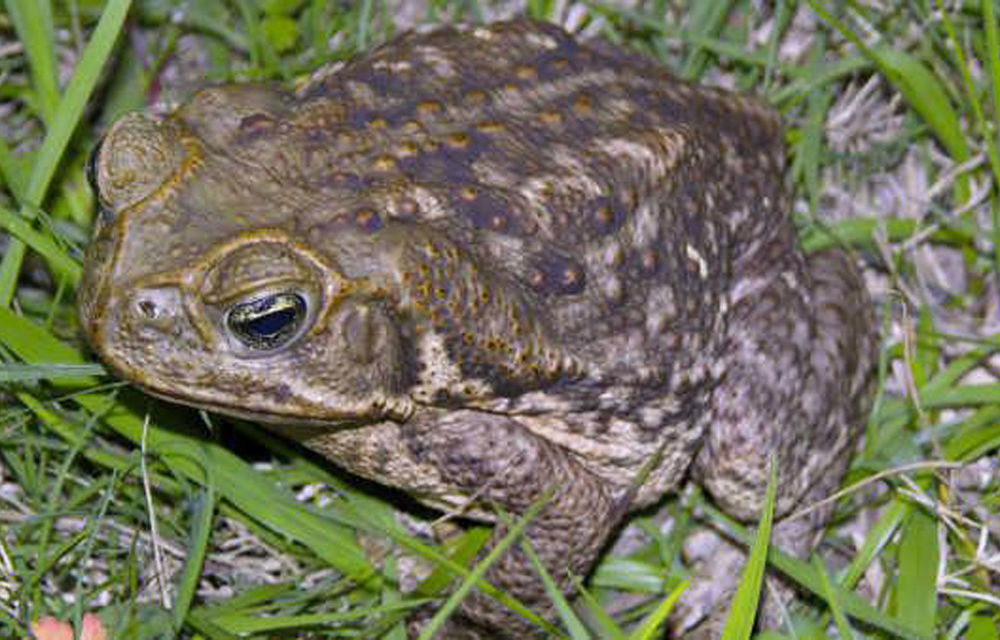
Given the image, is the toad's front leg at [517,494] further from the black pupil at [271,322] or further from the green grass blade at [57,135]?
the green grass blade at [57,135]

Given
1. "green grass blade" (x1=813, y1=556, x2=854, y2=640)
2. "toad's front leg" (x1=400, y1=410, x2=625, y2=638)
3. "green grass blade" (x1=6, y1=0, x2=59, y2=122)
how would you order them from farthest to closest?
"green grass blade" (x1=6, y1=0, x2=59, y2=122)
"toad's front leg" (x1=400, y1=410, x2=625, y2=638)
"green grass blade" (x1=813, y1=556, x2=854, y2=640)

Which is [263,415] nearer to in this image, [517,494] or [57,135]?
[517,494]

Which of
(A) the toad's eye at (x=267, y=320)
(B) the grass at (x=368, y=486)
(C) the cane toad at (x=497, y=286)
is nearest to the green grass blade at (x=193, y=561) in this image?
(B) the grass at (x=368, y=486)

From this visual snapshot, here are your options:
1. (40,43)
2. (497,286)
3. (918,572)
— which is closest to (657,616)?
(497,286)

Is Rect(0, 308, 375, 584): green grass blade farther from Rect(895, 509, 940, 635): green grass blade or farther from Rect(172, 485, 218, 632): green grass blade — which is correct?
Rect(895, 509, 940, 635): green grass blade

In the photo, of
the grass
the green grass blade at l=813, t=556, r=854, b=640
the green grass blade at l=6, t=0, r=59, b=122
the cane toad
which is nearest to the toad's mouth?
the cane toad

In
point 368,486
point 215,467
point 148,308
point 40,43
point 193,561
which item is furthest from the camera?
point 40,43

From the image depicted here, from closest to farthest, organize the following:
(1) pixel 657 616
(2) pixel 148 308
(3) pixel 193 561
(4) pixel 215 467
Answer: (2) pixel 148 308
(1) pixel 657 616
(3) pixel 193 561
(4) pixel 215 467
